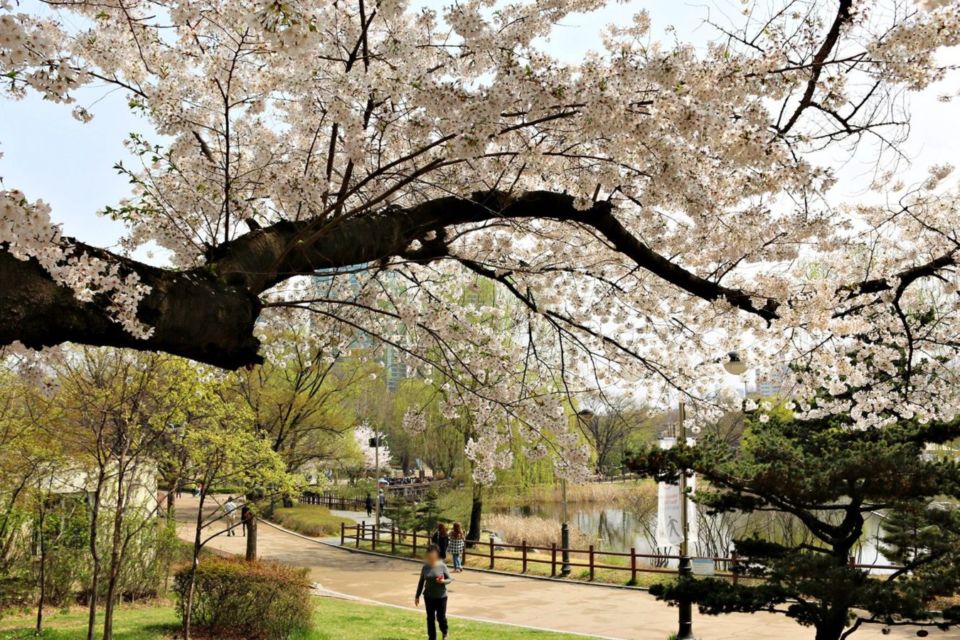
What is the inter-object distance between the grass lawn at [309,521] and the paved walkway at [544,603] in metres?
4.85

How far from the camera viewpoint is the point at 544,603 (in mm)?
12453

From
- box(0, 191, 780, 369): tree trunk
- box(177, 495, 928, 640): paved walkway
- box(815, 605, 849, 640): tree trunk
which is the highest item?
box(0, 191, 780, 369): tree trunk

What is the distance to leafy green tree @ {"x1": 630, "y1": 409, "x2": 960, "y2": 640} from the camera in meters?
5.80

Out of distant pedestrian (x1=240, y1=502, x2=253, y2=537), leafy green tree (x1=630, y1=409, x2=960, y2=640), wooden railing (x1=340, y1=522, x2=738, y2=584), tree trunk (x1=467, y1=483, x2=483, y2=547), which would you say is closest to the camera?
leafy green tree (x1=630, y1=409, x2=960, y2=640)

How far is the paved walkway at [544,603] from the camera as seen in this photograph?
10.1 m

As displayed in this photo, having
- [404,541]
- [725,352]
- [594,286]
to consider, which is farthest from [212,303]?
[404,541]

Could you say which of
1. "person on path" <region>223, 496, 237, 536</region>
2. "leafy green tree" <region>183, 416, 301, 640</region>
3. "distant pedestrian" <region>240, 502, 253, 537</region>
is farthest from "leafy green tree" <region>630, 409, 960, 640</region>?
"distant pedestrian" <region>240, 502, 253, 537</region>

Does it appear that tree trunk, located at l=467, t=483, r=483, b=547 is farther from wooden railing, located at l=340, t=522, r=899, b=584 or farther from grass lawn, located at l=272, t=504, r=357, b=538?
grass lawn, located at l=272, t=504, r=357, b=538

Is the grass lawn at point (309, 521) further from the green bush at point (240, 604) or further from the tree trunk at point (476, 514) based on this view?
the green bush at point (240, 604)

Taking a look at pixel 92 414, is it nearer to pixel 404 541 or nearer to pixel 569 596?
pixel 569 596

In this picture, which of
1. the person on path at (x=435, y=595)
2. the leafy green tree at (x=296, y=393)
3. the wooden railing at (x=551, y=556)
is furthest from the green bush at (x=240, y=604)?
the wooden railing at (x=551, y=556)

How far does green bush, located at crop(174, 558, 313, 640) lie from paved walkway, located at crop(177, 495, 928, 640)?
346 cm

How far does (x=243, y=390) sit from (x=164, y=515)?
327 cm

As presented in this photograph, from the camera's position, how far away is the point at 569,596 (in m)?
13.1
